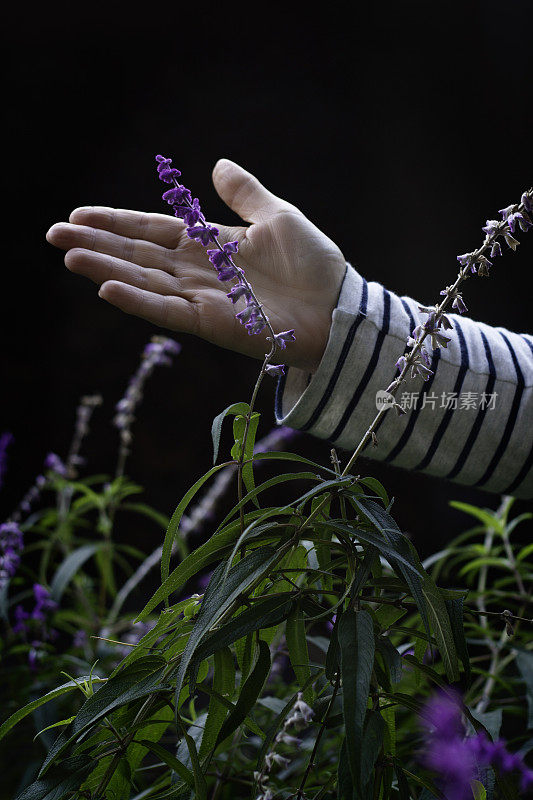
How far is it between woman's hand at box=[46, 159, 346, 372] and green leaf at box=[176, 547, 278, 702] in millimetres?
291

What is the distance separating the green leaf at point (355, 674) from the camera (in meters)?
0.22

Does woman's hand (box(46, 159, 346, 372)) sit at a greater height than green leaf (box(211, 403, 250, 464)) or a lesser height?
greater

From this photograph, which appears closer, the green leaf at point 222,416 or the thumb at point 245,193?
the green leaf at point 222,416

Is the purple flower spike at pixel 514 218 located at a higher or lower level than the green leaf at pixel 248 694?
higher

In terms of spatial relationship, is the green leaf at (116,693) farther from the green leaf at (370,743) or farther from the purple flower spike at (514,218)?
the purple flower spike at (514,218)

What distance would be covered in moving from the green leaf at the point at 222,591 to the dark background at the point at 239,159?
3.44 feet

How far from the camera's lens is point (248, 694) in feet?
0.90

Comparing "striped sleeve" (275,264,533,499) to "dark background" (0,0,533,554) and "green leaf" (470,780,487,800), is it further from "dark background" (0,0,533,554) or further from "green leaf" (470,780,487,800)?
"dark background" (0,0,533,554)

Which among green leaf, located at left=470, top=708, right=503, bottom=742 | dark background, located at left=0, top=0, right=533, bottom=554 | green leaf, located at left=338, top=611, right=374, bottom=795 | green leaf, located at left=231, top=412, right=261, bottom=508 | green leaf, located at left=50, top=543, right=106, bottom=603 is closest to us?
green leaf, located at left=338, top=611, right=374, bottom=795

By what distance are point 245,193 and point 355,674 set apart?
51 centimetres

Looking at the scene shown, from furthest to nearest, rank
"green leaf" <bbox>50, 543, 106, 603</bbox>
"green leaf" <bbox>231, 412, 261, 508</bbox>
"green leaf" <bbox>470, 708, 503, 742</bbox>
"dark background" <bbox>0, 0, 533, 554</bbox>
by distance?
"dark background" <bbox>0, 0, 533, 554</bbox>
"green leaf" <bbox>50, 543, 106, 603</bbox>
"green leaf" <bbox>470, 708, 503, 742</bbox>
"green leaf" <bbox>231, 412, 261, 508</bbox>

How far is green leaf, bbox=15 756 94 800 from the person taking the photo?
27 cm

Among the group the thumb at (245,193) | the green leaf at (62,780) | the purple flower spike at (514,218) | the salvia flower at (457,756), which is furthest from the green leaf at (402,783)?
the thumb at (245,193)

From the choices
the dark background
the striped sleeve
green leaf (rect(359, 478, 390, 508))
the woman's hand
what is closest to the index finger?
the woman's hand
